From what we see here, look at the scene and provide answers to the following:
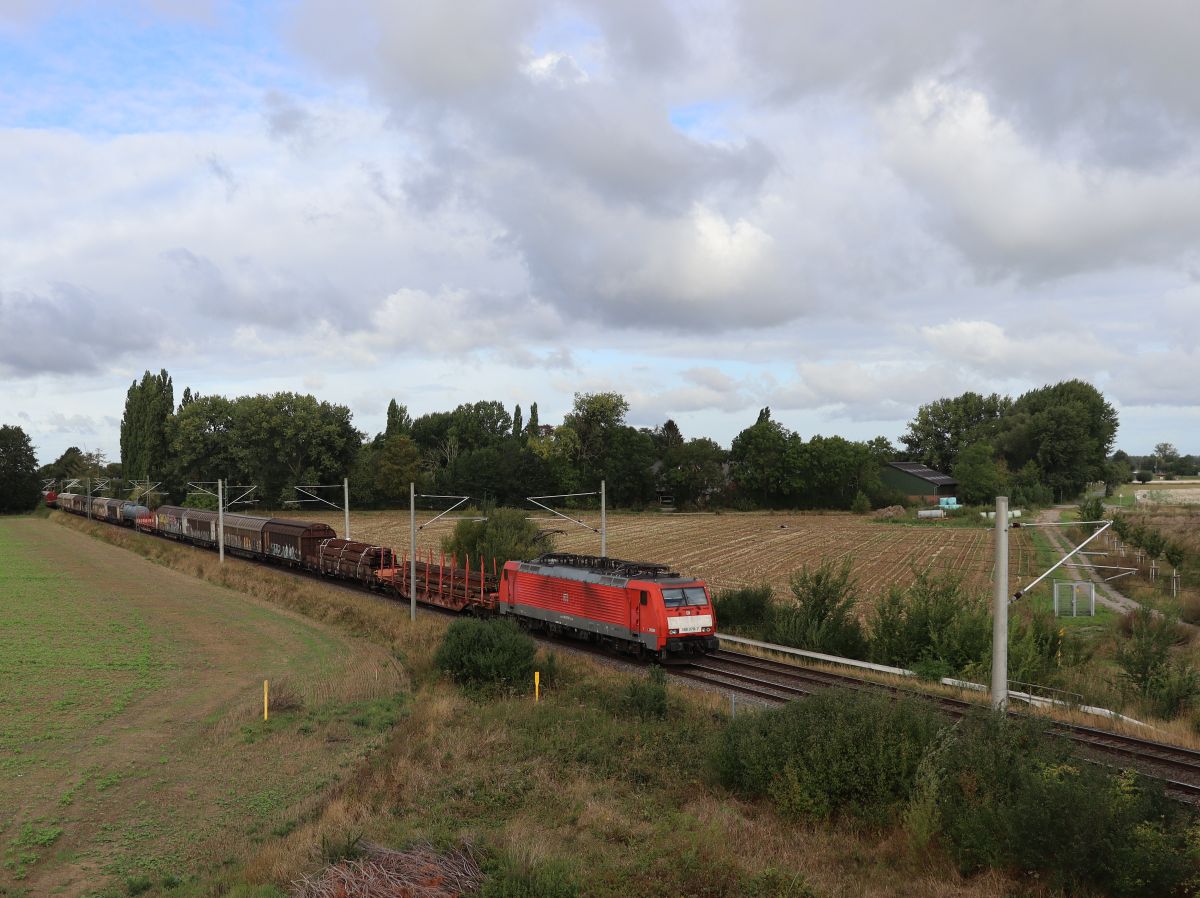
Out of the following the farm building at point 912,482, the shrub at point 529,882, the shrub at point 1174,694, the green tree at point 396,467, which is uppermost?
the green tree at point 396,467

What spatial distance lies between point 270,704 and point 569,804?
1230 centimetres

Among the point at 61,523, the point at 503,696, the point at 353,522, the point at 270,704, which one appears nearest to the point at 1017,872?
the point at 503,696

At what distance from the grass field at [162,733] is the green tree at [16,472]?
96707 mm

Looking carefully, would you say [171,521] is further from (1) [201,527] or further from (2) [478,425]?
(2) [478,425]

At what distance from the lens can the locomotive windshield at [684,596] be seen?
27516mm

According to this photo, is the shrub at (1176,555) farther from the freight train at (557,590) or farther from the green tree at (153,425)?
the green tree at (153,425)

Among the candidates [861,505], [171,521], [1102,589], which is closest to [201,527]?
[171,521]

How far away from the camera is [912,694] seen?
59.2 feet

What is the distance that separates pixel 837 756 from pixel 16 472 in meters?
141

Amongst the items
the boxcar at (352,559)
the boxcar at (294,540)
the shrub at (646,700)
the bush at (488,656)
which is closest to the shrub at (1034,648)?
the shrub at (646,700)

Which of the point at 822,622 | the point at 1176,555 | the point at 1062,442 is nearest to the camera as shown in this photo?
the point at 822,622

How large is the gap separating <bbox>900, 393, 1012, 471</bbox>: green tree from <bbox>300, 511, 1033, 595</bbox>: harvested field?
52.3 m

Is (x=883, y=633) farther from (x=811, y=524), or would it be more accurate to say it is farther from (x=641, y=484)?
(x=641, y=484)

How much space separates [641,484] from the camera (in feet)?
380
